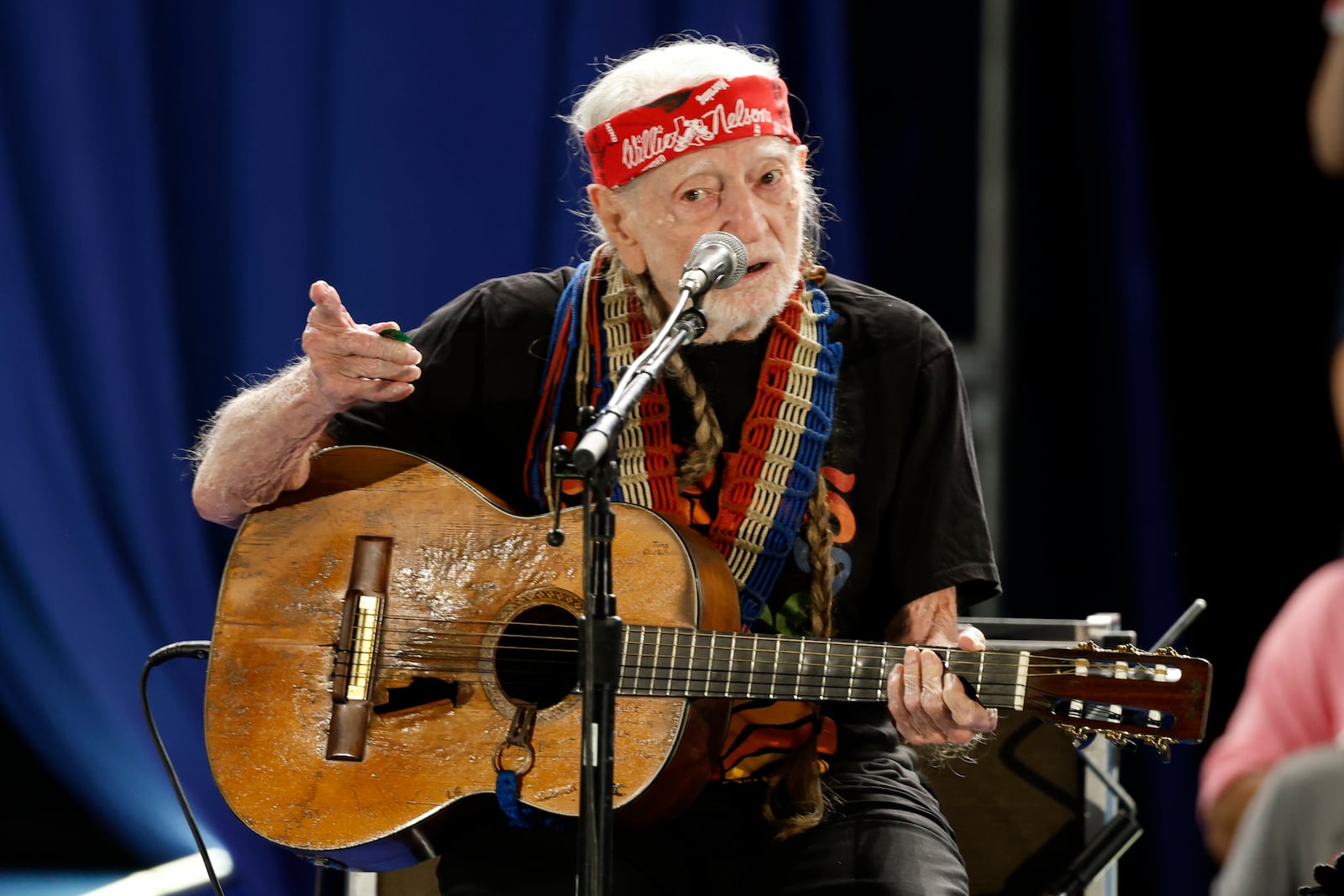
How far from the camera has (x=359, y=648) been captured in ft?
7.44

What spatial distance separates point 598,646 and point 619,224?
116cm

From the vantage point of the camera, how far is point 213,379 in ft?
11.4

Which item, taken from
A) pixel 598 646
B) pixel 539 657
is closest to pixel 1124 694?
pixel 598 646

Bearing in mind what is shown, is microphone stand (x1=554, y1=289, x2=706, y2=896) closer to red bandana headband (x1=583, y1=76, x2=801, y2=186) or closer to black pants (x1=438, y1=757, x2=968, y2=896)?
black pants (x1=438, y1=757, x2=968, y2=896)

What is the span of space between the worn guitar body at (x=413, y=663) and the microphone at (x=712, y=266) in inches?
19.0

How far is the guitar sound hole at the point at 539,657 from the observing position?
2.21 metres

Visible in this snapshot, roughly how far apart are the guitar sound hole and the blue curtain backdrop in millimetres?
1351

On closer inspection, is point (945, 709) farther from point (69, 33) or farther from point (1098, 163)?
point (69, 33)

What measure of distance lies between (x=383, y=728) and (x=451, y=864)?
0.25 m

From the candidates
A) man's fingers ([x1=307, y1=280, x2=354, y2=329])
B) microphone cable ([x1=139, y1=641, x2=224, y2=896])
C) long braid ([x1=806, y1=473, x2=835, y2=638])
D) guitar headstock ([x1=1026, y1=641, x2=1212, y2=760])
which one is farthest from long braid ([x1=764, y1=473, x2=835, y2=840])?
microphone cable ([x1=139, y1=641, x2=224, y2=896])

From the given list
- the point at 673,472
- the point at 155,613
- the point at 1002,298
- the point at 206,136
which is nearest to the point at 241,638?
the point at 673,472

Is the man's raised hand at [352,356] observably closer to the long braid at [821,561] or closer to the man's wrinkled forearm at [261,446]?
the man's wrinkled forearm at [261,446]

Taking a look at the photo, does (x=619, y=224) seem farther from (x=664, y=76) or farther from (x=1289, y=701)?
(x=1289, y=701)

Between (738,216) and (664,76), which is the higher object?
(664,76)
